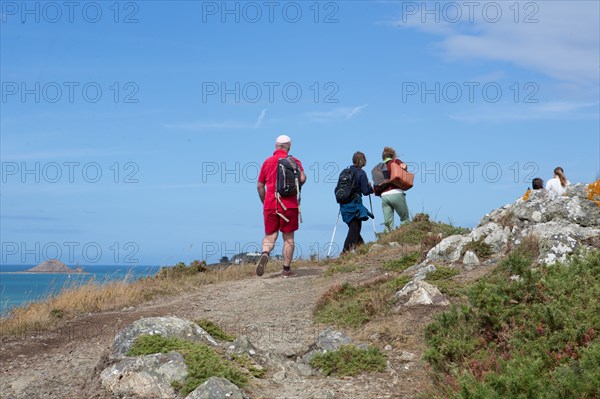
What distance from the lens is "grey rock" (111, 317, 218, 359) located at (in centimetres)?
812

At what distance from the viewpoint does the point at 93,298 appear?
13750 millimetres

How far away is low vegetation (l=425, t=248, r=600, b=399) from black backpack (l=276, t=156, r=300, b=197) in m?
6.06

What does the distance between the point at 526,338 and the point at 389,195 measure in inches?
440

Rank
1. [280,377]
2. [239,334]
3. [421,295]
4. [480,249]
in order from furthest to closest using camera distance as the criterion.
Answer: [480,249] → [239,334] → [421,295] → [280,377]

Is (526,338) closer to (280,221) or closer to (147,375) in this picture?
(147,375)

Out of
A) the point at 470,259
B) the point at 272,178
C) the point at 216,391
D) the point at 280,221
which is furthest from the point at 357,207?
the point at 216,391

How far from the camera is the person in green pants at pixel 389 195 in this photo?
18484mm

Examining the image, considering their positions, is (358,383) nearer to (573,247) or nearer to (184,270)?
(573,247)

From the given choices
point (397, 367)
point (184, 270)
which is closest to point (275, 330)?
point (397, 367)

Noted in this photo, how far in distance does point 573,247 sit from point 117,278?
30.2ft

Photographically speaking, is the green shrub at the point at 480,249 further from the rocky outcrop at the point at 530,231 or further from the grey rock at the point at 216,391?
the grey rock at the point at 216,391

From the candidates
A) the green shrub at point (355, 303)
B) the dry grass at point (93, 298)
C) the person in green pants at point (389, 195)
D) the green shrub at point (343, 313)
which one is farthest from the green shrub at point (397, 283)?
the person in green pants at point (389, 195)

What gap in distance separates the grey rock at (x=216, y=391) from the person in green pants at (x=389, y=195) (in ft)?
39.0

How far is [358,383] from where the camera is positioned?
762cm
